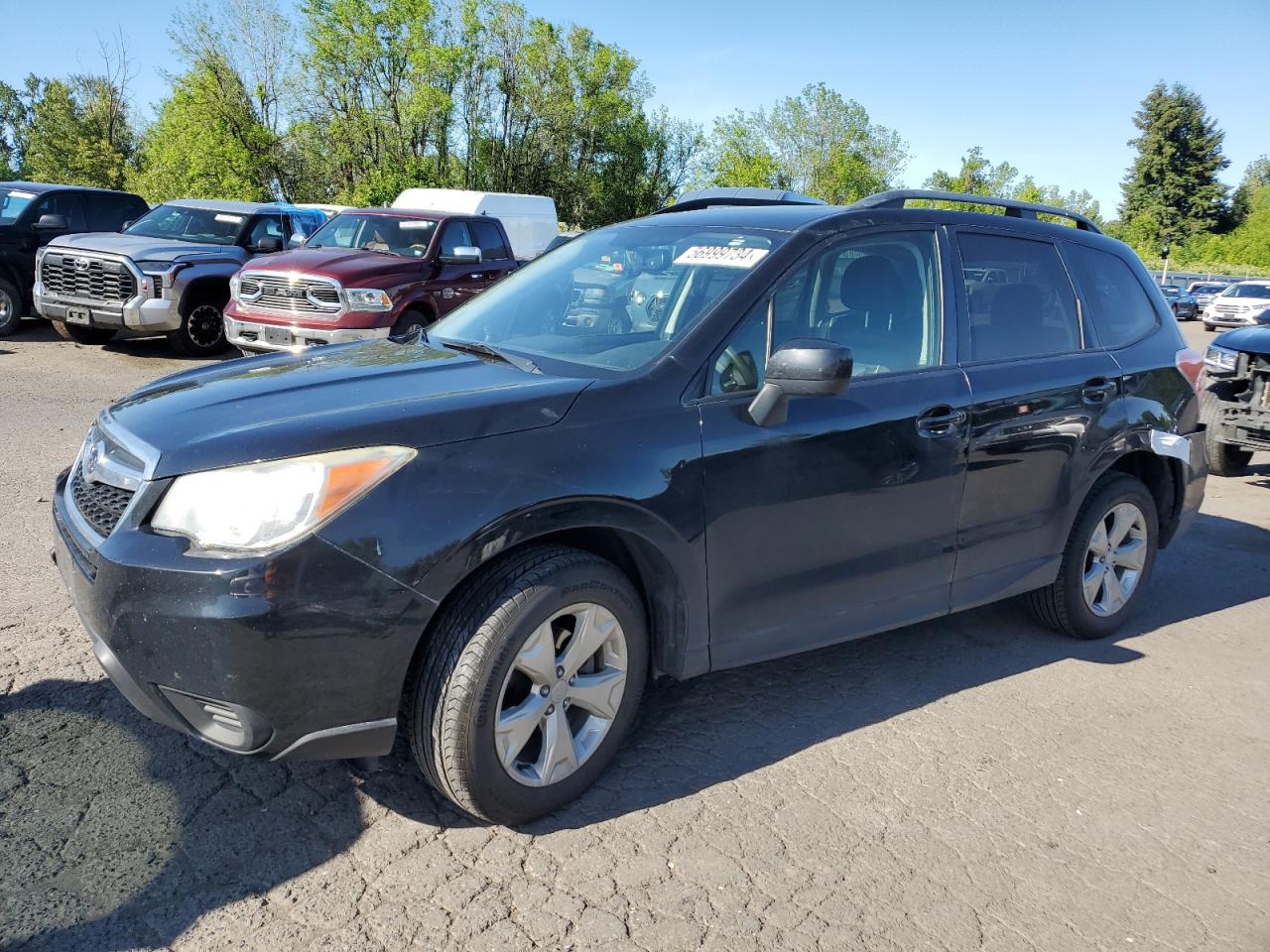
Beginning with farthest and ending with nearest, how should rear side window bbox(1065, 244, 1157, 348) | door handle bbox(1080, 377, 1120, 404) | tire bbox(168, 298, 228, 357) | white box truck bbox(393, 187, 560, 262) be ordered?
white box truck bbox(393, 187, 560, 262) → tire bbox(168, 298, 228, 357) → rear side window bbox(1065, 244, 1157, 348) → door handle bbox(1080, 377, 1120, 404)

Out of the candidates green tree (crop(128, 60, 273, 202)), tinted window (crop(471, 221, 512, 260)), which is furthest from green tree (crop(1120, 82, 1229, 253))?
tinted window (crop(471, 221, 512, 260))

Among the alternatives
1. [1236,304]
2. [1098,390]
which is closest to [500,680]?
[1098,390]

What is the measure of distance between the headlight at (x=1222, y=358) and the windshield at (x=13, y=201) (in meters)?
13.4

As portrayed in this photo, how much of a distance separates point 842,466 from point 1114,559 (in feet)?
6.50

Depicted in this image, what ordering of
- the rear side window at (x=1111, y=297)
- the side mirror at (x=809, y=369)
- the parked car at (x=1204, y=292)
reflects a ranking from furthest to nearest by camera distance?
the parked car at (x=1204, y=292) → the rear side window at (x=1111, y=297) → the side mirror at (x=809, y=369)

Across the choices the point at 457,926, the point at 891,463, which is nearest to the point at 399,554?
the point at 457,926

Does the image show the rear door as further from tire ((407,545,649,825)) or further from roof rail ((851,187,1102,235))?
tire ((407,545,649,825))

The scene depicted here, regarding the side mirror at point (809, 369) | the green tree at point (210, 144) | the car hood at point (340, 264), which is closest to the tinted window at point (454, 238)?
the car hood at point (340, 264)

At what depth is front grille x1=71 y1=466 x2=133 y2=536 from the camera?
263cm

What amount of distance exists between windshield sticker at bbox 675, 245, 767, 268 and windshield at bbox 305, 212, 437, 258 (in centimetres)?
816

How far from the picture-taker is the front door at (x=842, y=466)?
10.3ft

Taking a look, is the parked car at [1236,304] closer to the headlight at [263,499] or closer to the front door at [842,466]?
the front door at [842,466]

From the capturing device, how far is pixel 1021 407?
3932mm

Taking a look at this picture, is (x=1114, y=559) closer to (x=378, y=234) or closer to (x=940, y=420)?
(x=940, y=420)
